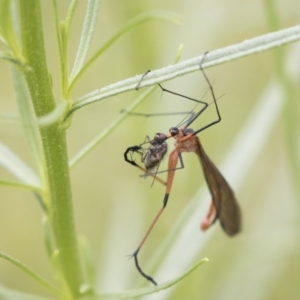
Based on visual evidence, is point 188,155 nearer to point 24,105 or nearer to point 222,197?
point 222,197

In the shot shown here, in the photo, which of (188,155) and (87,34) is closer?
(87,34)

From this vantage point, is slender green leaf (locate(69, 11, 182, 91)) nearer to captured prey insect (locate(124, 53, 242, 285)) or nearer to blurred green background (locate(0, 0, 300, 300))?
captured prey insect (locate(124, 53, 242, 285))

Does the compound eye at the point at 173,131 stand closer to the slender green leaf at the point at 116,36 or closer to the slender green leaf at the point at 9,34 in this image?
the slender green leaf at the point at 116,36

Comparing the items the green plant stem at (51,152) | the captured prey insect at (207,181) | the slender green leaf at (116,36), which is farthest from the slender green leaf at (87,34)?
the captured prey insect at (207,181)

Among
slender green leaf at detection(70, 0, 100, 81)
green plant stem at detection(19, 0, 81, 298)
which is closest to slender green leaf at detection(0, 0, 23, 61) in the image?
Answer: green plant stem at detection(19, 0, 81, 298)

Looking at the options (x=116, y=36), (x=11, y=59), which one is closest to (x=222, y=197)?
(x=116, y=36)
